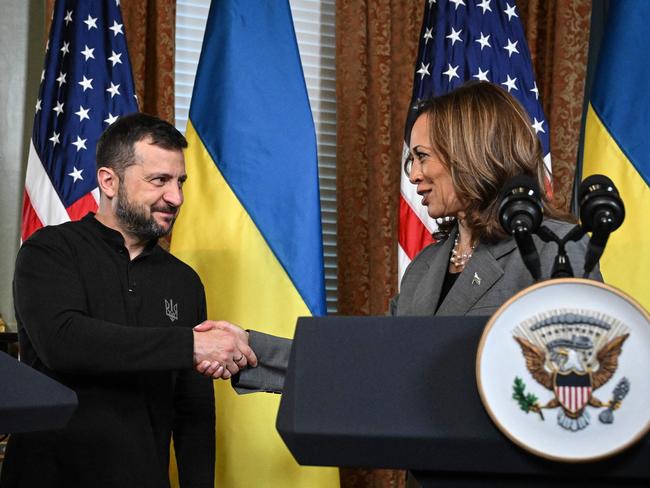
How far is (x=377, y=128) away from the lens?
385 centimetres

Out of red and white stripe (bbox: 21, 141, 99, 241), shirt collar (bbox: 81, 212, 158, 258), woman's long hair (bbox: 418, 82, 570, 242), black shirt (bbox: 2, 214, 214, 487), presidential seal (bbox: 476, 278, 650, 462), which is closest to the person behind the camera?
presidential seal (bbox: 476, 278, 650, 462)

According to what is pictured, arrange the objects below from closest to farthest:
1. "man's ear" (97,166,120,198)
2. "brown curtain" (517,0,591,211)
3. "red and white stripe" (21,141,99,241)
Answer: "man's ear" (97,166,120,198) < "red and white stripe" (21,141,99,241) < "brown curtain" (517,0,591,211)

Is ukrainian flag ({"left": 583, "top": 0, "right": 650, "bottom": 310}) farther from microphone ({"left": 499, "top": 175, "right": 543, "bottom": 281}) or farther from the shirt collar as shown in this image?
microphone ({"left": 499, "top": 175, "right": 543, "bottom": 281})

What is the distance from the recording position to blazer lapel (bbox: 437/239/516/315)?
6.20 feet

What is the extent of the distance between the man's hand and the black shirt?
0.09 meters

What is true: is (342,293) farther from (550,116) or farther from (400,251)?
(550,116)

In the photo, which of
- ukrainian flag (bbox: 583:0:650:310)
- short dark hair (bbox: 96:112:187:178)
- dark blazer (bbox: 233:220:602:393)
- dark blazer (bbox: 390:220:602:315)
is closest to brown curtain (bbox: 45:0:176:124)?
short dark hair (bbox: 96:112:187:178)

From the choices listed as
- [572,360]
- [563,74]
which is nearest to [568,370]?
[572,360]

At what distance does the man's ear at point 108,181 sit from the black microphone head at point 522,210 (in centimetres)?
168

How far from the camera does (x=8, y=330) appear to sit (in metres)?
3.39

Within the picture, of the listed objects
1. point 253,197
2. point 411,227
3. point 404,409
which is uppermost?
point 404,409

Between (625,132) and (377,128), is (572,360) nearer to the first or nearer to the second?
(625,132)

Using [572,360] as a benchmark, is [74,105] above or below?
above

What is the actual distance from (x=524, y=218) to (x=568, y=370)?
233mm
